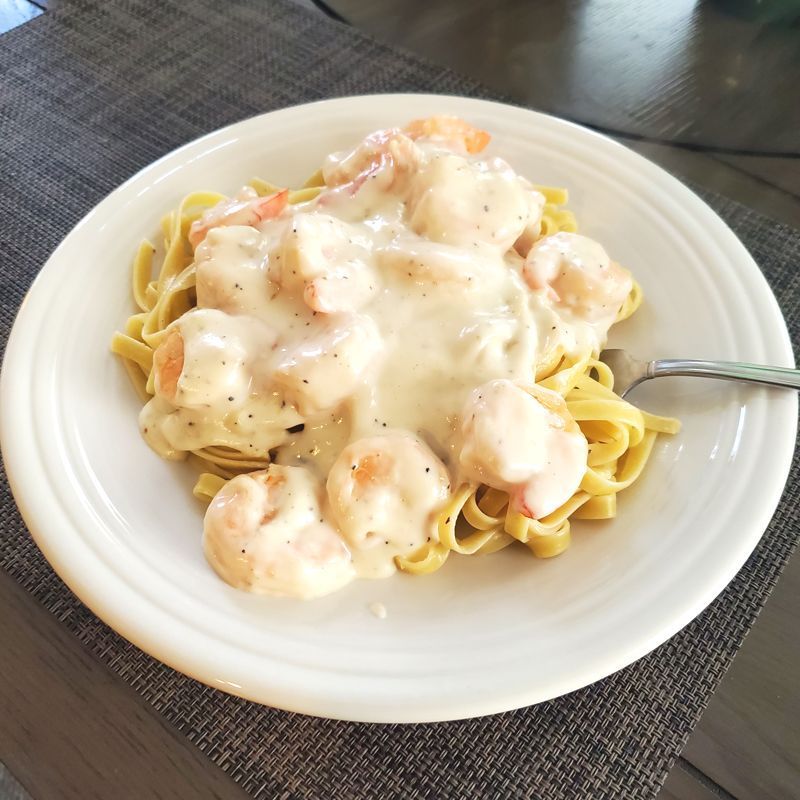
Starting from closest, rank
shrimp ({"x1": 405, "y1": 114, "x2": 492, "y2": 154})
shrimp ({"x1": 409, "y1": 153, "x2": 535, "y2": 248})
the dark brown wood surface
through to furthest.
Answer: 1. shrimp ({"x1": 409, "y1": 153, "x2": 535, "y2": 248})
2. shrimp ({"x1": 405, "y1": 114, "x2": 492, "y2": 154})
3. the dark brown wood surface

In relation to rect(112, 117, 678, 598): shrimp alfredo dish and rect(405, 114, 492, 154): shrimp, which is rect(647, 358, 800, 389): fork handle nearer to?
rect(112, 117, 678, 598): shrimp alfredo dish

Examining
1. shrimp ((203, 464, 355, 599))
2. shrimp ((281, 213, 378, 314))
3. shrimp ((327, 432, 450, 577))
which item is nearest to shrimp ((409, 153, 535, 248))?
shrimp ((281, 213, 378, 314))

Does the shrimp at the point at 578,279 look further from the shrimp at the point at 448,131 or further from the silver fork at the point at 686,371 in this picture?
the shrimp at the point at 448,131

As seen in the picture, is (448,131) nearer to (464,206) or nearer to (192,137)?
(464,206)

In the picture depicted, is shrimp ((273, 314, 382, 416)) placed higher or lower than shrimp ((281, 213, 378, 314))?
lower

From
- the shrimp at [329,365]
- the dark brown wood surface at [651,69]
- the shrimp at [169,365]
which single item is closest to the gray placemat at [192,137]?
the dark brown wood surface at [651,69]
